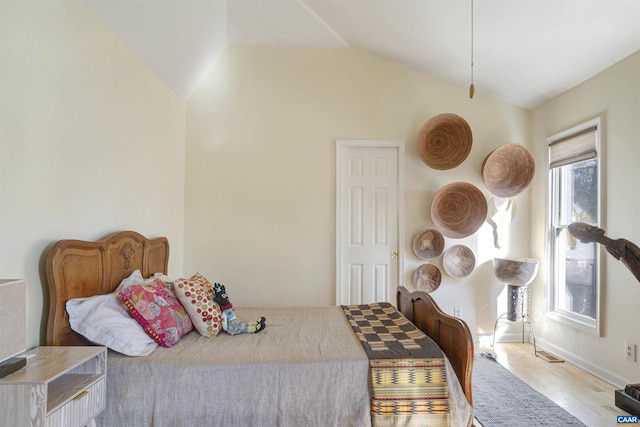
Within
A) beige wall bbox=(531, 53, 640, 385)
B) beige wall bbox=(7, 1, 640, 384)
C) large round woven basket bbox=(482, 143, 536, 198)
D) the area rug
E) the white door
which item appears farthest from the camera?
the white door

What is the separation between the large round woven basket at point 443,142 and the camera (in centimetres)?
357

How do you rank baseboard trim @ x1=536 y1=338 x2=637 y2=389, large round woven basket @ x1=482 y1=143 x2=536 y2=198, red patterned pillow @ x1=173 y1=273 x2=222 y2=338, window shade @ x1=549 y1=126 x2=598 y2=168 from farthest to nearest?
large round woven basket @ x1=482 y1=143 x2=536 y2=198
window shade @ x1=549 y1=126 x2=598 y2=168
baseboard trim @ x1=536 y1=338 x2=637 y2=389
red patterned pillow @ x1=173 y1=273 x2=222 y2=338

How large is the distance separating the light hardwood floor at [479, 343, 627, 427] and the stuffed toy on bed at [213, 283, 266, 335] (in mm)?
2222

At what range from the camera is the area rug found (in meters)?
2.27

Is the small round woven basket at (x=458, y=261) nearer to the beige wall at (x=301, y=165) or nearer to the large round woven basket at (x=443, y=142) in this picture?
the beige wall at (x=301, y=165)

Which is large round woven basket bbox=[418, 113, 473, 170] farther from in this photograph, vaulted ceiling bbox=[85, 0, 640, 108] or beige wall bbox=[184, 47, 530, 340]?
vaulted ceiling bbox=[85, 0, 640, 108]

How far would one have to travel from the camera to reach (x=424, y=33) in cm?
306

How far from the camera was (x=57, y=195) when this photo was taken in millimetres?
1850

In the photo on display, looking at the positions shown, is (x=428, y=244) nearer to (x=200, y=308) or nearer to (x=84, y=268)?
(x=200, y=308)

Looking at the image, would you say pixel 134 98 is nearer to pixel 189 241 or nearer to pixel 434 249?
pixel 189 241

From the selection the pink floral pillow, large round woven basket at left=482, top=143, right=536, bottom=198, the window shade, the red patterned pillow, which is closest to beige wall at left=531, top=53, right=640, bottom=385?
the window shade

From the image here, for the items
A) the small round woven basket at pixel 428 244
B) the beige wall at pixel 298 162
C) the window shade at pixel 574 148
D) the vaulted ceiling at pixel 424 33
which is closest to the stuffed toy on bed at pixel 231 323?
the beige wall at pixel 298 162

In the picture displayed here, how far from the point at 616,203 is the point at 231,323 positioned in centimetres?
307

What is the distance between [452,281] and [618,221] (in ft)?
5.00
